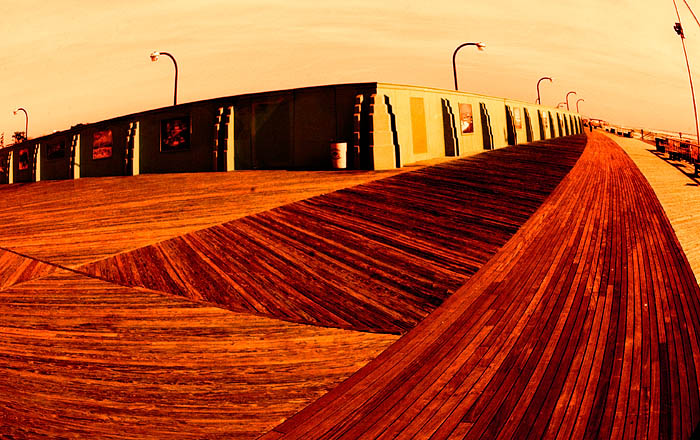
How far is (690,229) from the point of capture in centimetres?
966

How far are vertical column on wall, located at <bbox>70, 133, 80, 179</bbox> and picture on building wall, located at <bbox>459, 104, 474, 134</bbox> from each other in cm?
2721

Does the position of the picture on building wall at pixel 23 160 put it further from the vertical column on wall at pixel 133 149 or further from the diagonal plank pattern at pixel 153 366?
the diagonal plank pattern at pixel 153 366

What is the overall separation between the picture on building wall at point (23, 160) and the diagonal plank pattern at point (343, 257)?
33003 millimetres

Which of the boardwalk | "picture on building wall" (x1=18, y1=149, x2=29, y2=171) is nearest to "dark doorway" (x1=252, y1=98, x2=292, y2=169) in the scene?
the boardwalk

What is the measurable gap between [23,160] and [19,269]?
3315 cm

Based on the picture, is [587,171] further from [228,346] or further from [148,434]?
[148,434]

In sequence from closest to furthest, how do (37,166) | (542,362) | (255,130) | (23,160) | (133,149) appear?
(542,362) → (255,130) → (133,149) → (37,166) → (23,160)

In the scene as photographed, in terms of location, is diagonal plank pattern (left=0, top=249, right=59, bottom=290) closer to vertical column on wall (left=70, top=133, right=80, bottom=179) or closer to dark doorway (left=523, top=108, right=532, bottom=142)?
vertical column on wall (left=70, top=133, right=80, bottom=179)

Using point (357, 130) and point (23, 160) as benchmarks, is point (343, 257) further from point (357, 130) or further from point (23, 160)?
point (23, 160)

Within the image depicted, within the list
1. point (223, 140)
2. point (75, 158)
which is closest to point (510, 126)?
point (223, 140)

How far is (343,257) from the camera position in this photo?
22.2 feet

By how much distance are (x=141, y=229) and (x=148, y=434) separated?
7.06 meters

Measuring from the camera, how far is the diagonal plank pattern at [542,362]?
2891 mm

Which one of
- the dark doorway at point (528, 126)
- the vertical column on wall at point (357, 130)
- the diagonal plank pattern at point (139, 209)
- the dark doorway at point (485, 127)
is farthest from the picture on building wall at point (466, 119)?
the dark doorway at point (528, 126)
